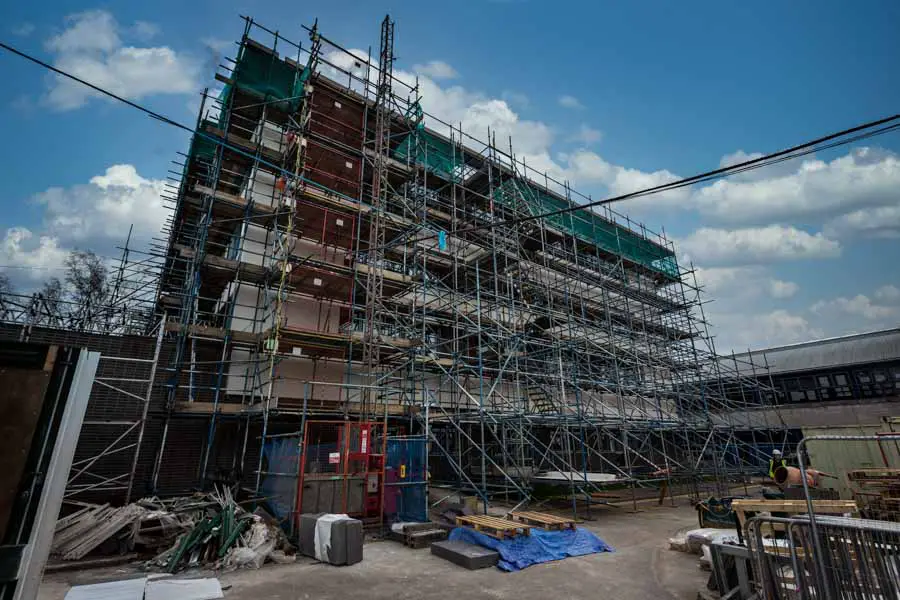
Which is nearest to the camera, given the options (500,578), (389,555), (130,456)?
(500,578)

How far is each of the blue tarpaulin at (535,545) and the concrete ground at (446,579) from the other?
0.63 feet

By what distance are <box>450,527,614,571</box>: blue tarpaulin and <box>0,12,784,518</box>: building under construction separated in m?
2.60

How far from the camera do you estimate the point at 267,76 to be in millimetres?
17625

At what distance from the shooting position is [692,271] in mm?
26125

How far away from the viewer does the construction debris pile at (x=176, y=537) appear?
26.3 ft

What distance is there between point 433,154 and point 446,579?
18.3 meters

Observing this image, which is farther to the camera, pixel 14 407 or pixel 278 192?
pixel 278 192

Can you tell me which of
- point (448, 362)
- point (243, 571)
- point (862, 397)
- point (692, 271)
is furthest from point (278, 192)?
point (862, 397)

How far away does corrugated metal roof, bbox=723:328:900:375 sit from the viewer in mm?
28625

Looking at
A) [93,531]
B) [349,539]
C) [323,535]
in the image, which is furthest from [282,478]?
[93,531]

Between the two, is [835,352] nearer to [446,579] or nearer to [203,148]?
[446,579]

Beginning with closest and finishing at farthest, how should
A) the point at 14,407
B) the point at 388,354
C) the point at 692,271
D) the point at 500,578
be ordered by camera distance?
the point at 14,407 < the point at 500,578 < the point at 388,354 < the point at 692,271

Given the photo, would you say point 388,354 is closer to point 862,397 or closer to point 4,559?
point 4,559

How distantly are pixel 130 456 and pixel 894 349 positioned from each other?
3950cm
